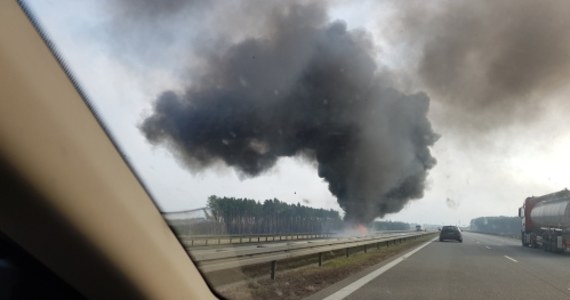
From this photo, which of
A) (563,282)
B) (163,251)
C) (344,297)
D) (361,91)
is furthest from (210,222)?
(563,282)

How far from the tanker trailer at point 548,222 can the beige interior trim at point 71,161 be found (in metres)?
24.4

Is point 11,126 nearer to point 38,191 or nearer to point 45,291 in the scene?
point 38,191

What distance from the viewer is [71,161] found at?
108 inches

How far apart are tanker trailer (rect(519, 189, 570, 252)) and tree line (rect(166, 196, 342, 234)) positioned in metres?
15.3

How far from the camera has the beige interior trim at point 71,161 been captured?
8.14 ft

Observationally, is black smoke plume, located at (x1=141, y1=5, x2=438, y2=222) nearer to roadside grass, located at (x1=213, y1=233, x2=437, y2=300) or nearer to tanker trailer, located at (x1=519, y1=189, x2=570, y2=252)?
roadside grass, located at (x1=213, y1=233, x2=437, y2=300)

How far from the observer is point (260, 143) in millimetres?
8195

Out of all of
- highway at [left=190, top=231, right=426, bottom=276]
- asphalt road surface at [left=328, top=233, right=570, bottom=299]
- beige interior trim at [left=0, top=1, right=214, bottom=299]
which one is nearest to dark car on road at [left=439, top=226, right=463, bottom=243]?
asphalt road surface at [left=328, top=233, right=570, bottom=299]

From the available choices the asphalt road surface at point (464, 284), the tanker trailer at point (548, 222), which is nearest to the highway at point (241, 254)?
the asphalt road surface at point (464, 284)

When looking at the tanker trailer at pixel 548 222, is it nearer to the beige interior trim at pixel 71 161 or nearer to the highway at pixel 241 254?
the highway at pixel 241 254

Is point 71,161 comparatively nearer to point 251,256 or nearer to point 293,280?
point 251,256

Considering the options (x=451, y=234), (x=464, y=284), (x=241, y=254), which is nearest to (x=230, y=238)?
(x=241, y=254)

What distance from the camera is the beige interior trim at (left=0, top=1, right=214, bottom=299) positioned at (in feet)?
8.14

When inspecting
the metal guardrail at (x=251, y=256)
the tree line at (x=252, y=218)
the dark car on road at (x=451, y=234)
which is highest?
the dark car on road at (x=451, y=234)
